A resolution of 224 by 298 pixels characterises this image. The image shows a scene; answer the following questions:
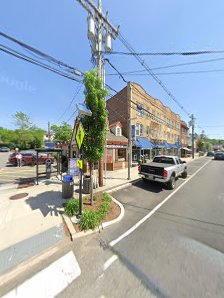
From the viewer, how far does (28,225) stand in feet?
14.8

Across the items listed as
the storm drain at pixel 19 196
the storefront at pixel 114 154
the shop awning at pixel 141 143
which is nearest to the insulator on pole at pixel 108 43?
the storefront at pixel 114 154

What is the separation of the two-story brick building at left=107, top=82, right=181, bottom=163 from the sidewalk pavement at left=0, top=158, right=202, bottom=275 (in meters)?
11.8

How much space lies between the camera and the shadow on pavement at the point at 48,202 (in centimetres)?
546

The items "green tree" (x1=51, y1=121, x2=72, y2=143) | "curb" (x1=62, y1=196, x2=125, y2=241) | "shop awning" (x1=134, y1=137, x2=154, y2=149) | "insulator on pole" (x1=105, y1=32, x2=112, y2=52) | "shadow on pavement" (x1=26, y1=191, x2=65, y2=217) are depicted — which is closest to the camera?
"curb" (x1=62, y1=196, x2=125, y2=241)

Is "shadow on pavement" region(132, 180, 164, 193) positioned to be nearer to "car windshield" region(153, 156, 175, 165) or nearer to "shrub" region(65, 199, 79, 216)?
"car windshield" region(153, 156, 175, 165)

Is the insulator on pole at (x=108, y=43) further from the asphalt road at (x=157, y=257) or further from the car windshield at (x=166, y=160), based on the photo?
the asphalt road at (x=157, y=257)

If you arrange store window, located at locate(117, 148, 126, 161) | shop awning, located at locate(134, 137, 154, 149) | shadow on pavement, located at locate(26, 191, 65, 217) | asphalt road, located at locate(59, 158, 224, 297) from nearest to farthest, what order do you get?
asphalt road, located at locate(59, 158, 224, 297), shadow on pavement, located at locate(26, 191, 65, 217), store window, located at locate(117, 148, 126, 161), shop awning, located at locate(134, 137, 154, 149)

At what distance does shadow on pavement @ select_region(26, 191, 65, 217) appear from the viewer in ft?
17.9

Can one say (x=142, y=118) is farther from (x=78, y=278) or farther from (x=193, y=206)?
(x=78, y=278)

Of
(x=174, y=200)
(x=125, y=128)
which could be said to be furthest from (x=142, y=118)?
(x=174, y=200)

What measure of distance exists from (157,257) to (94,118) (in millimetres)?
4780

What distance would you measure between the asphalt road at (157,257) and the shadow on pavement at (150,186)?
2916 mm

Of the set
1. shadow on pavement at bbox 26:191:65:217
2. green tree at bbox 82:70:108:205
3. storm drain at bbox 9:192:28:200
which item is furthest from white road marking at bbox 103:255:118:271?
storm drain at bbox 9:192:28:200

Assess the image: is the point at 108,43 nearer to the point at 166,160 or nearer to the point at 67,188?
the point at 67,188
